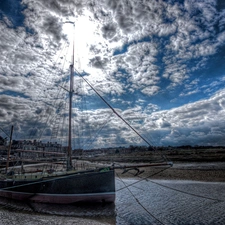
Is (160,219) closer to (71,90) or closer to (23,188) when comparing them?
(23,188)

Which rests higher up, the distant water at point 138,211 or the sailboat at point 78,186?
the sailboat at point 78,186

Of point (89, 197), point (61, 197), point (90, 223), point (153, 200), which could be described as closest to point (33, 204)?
point (61, 197)

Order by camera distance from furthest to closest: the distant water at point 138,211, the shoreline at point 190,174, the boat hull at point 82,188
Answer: the shoreline at point 190,174 → the boat hull at point 82,188 → the distant water at point 138,211

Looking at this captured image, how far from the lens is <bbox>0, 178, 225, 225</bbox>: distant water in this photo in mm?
12758

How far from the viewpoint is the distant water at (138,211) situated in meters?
12.8

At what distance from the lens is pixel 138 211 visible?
48.6 ft

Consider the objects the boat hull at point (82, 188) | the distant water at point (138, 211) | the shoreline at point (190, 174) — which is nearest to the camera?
the distant water at point (138, 211)

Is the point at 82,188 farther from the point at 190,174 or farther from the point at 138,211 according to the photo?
the point at 190,174

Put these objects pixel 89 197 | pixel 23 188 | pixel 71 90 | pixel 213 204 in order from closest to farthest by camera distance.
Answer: pixel 213 204, pixel 89 197, pixel 23 188, pixel 71 90

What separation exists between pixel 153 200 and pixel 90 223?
7.68 meters

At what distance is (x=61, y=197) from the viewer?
1755cm

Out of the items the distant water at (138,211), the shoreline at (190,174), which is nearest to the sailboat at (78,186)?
the distant water at (138,211)

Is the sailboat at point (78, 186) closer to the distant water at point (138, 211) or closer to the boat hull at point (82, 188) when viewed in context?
the boat hull at point (82, 188)

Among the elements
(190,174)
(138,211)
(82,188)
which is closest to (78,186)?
(82,188)
